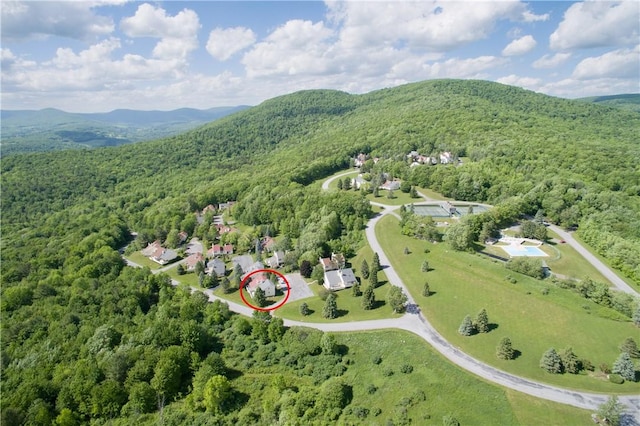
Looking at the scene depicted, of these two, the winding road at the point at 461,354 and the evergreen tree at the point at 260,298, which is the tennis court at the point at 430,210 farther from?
the evergreen tree at the point at 260,298

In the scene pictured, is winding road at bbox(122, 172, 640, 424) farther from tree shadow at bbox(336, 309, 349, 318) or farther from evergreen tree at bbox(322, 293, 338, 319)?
tree shadow at bbox(336, 309, 349, 318)

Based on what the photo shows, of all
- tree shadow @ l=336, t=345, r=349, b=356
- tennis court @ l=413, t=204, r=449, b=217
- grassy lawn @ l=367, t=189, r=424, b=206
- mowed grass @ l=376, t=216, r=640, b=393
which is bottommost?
tree shadow @ l=336, t=345, r=349, b=356

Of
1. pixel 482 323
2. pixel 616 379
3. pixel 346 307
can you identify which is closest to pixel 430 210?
pixel 346 307

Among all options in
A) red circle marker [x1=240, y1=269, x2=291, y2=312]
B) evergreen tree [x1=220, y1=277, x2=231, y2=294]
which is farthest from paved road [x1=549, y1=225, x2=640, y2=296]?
evergreen tree [x1=220, y1=277, x2=231, y2=294]

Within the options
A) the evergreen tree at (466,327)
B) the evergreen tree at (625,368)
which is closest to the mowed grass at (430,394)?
the evergreen tree at (466,327)

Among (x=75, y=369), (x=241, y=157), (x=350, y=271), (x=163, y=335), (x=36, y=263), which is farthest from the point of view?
(x=241, y=157)

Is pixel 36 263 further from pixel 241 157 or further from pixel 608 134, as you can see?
pixel 608 134

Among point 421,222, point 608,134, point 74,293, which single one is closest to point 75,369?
point 74,293
